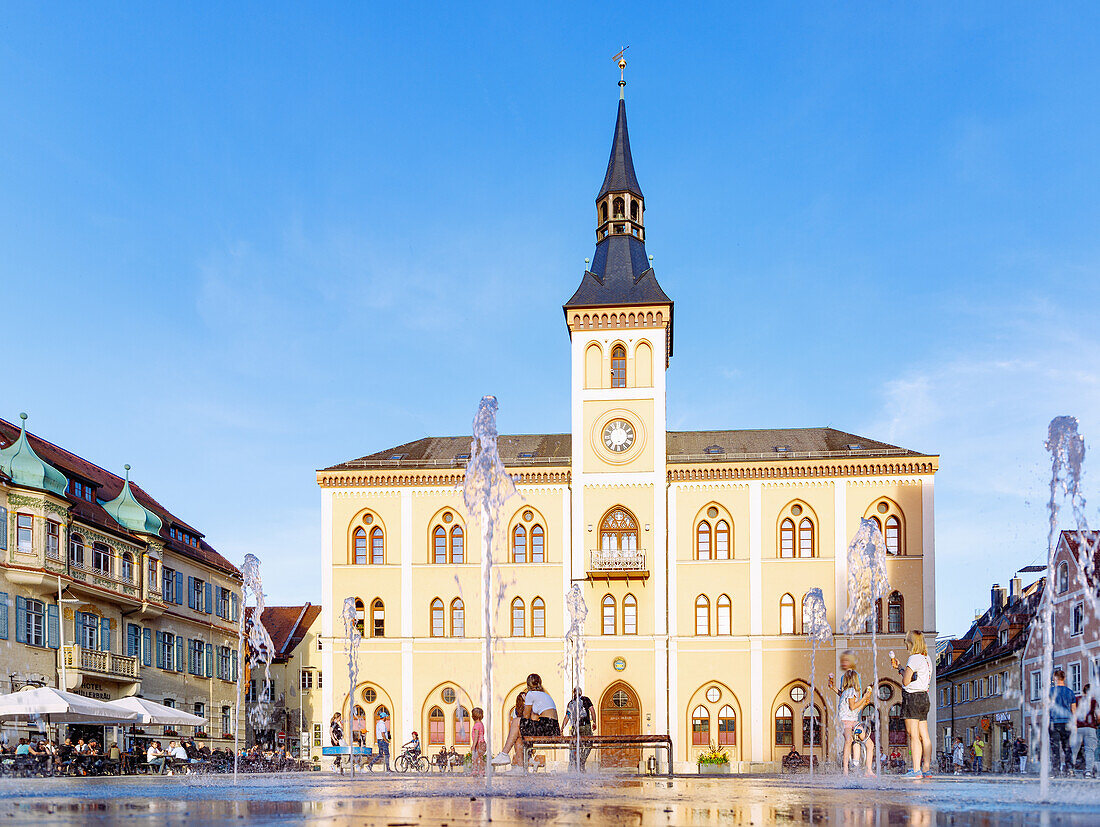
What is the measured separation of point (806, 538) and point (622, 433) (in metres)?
8.38

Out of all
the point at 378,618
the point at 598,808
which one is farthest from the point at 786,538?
the point at 598,808

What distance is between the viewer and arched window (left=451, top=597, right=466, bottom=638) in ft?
162

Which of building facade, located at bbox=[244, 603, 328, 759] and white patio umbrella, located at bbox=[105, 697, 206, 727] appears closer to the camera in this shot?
white patio umbrella, located at bbox=[105, 697, 206, 727]

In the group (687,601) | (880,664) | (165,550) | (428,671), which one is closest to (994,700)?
(880,664)

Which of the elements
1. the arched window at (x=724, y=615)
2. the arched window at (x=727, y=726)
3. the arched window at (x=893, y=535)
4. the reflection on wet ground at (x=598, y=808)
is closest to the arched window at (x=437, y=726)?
the arched window at (x=727, y=726)

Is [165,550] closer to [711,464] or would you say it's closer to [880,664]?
[711,464]

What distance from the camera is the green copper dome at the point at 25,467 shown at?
130 feet

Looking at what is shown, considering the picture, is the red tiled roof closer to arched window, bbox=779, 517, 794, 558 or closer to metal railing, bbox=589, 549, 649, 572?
metal railing, bbox=589, 549, 649, 572

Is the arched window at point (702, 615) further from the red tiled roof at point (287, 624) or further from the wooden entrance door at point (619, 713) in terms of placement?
the red tiled roof at point (287, 624)

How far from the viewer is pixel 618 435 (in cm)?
5019

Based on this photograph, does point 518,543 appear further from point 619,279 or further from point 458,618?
point 619,279

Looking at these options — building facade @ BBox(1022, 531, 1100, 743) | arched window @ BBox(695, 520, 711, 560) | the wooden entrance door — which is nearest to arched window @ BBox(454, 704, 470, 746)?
the wooden entrance door

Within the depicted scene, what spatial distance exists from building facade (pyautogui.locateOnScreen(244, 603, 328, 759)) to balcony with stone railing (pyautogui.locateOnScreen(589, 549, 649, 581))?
29.3 m

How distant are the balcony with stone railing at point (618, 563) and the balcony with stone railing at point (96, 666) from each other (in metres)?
17.6
